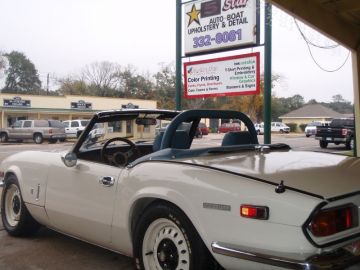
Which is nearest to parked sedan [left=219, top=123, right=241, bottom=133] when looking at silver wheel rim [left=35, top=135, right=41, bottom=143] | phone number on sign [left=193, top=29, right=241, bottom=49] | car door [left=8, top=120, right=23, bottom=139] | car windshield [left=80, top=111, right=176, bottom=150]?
phone number on sign [left=193, top=29, right=241, bottom=49]

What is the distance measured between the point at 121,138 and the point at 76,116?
1690 inches

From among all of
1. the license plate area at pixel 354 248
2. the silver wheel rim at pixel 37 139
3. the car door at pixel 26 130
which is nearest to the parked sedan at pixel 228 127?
the silver wheel rim at pixel 37 139

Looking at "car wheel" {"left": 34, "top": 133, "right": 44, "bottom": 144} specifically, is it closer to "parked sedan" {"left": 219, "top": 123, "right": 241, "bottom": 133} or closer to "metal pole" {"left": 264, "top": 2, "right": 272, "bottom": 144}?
"parked sedan" {"left": 219, "top": 123, "right": 241, "bottom": 133}

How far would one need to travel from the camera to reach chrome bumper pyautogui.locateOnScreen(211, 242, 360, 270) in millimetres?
2514

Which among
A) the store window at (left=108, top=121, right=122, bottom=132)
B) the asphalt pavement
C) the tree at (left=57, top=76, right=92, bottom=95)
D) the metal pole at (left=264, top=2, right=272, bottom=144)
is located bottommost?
the asphalt pavement

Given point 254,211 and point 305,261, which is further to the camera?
point 254,211

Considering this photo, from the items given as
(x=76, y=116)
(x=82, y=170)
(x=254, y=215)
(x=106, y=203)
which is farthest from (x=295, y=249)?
(x=76, y=116)

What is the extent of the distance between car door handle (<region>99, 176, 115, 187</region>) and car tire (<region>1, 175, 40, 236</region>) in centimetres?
156

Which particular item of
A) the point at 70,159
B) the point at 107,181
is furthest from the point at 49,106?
the point at 107,181

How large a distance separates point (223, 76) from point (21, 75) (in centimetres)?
7624

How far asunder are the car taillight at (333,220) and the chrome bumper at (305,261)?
0.44ft

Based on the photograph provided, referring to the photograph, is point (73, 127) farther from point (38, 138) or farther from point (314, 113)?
point (314, 113)

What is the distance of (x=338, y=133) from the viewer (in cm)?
2289

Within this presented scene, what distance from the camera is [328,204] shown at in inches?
106
